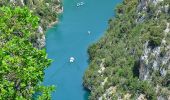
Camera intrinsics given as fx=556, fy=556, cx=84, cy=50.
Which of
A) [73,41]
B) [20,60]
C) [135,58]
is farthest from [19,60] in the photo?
[73,41]

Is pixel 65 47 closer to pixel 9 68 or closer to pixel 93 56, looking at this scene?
pixel 93 56

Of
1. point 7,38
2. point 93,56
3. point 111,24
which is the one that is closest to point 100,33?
point 111,24

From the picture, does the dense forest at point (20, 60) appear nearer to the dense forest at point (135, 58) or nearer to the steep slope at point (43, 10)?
the dense forest at point (135, 58)

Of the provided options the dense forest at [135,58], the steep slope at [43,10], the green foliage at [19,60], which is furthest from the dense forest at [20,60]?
the steep slope at [43,10]

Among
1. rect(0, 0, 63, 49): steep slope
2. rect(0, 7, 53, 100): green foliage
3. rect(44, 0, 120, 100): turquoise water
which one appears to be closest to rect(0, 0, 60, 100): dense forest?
rect(0, 7, 53, 100): green foliage

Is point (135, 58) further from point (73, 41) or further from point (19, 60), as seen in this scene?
point (19, 60)

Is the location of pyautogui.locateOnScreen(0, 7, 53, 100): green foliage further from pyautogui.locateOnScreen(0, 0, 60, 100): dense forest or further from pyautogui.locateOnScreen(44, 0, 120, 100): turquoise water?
pyautogui.locateOnScreen(44, 0, 120, 100): turquoise water

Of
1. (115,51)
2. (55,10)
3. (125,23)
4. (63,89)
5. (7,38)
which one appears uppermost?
(55,10)
